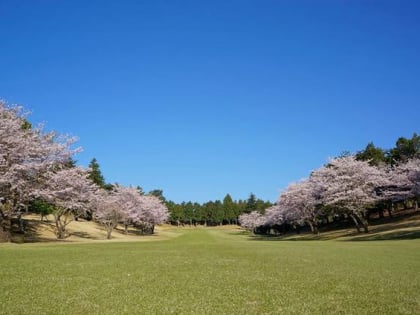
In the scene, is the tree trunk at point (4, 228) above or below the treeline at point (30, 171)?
below

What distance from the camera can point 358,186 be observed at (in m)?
65.4

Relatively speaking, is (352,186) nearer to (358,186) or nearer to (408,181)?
(358,186)

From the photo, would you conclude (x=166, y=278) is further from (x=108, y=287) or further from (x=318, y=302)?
(x=318, y=302)

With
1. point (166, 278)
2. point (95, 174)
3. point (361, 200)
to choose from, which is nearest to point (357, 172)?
point (361, 200)

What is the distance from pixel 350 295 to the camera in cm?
1205

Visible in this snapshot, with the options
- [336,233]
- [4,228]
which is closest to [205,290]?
[4,228]

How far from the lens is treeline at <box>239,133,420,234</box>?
6378 cm

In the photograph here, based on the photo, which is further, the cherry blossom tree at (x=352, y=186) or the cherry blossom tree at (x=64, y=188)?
the cherry blossom tree at (x=352, y=186)

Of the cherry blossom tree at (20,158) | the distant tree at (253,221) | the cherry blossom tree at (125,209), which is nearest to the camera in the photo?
the cherry blossom tree at (20,158)

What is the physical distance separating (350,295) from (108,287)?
23.9ft

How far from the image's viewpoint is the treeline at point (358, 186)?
63781mm

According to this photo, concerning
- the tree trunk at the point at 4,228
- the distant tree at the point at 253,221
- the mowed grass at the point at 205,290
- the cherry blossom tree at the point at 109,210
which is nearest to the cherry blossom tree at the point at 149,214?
the cherry blossom tree at the point at 109,210

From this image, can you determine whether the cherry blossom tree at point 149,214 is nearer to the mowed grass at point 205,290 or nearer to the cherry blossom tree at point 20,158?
the cherry blossom tree at point 20,158

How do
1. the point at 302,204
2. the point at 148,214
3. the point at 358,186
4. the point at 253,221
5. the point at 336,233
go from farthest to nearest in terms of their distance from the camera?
the point at 253,221
the point at 148,214
the point at 302,204
the point at 336,233
the point at 358,186
